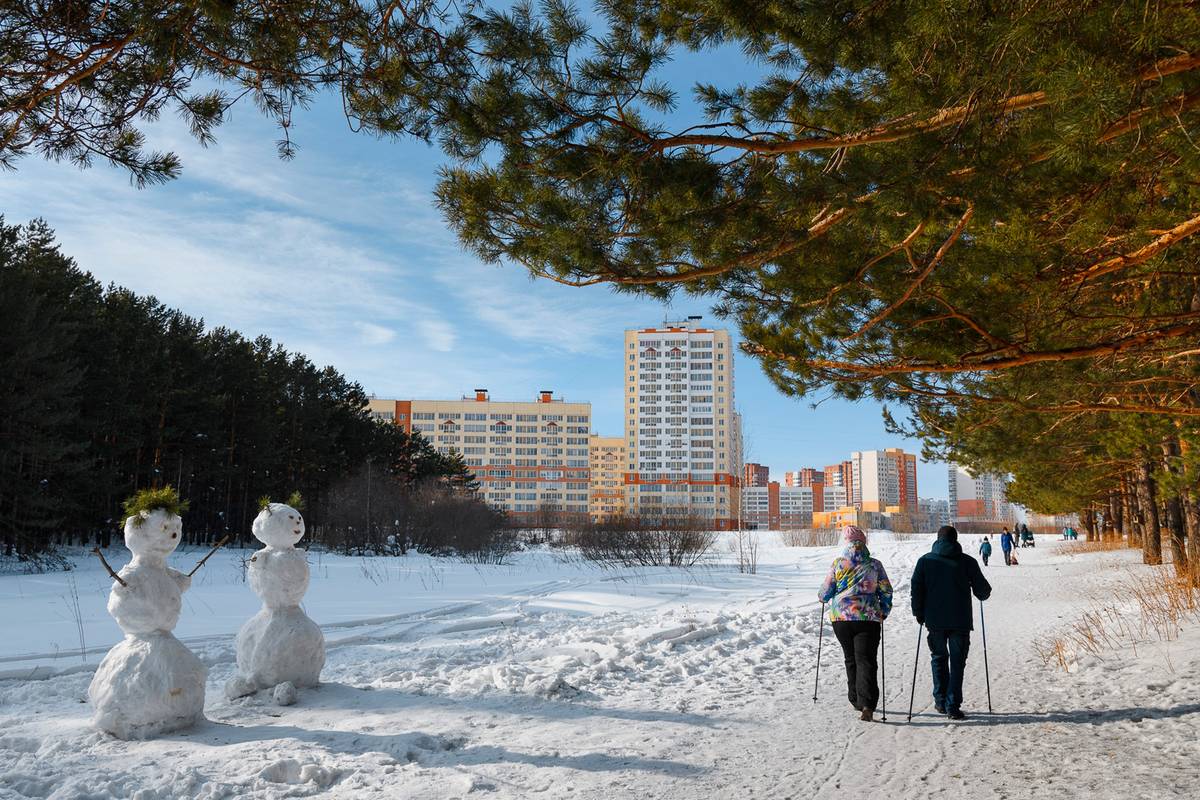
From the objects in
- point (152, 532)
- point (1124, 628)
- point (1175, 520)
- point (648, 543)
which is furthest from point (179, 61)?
point (648, 543)

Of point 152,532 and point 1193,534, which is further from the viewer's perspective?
point 1193,534

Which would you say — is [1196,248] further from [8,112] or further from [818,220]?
[8,112]

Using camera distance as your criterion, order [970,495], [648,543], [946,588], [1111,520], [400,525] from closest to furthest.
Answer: [946,588] → [648,543] → [400,525] → [1111,520] → [970,495]

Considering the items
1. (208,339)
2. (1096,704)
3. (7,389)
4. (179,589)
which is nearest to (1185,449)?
(1096,704)

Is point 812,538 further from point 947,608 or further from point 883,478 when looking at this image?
point 883,478

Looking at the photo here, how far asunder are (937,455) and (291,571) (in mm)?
14339

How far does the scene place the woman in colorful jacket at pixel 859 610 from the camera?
255 inches

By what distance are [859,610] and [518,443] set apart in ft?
404

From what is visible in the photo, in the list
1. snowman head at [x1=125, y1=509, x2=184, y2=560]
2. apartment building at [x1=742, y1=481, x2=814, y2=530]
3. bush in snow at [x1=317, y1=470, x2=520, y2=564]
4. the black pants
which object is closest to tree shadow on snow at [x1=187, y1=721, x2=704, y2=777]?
snowman head at [x1=125, y1=509, x2=184, y2=560]

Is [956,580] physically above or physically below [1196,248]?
below

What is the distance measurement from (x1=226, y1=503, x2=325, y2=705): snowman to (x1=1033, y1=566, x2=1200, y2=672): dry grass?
7299mm

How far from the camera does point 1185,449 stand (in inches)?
430

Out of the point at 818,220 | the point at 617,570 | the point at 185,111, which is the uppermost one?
the point at 185,111

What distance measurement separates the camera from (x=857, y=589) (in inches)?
263
